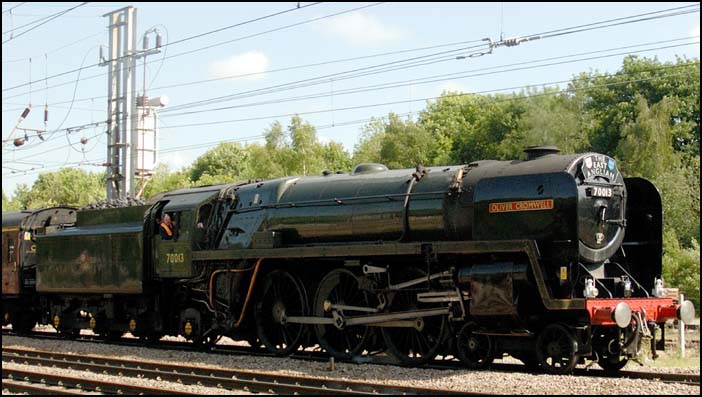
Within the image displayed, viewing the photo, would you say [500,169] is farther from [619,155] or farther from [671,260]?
[619,155]

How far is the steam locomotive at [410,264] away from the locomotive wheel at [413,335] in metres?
0.03

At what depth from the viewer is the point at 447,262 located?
44.6ft

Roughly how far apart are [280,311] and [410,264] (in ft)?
10.6

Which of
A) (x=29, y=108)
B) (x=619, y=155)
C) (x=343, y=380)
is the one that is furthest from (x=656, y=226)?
(x=619, y=155)

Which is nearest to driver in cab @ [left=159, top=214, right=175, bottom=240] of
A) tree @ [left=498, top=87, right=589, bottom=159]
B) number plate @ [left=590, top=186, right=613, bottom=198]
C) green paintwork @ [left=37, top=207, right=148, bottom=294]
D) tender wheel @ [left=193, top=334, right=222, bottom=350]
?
green paintwork @ [left=37, top=207, right=148, bottom=294]

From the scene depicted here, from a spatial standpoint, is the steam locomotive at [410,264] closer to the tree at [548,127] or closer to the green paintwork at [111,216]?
the green paintwork at [111,216]

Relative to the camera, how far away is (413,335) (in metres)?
14.5

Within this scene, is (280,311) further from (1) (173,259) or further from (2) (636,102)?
(2) (636,102)

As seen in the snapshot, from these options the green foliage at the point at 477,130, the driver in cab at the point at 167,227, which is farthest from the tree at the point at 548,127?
the driver in cab at the point at 167,227

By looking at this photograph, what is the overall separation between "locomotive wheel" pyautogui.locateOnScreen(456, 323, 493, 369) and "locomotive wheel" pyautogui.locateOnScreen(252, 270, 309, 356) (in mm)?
3537

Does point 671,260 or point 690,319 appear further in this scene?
point 671,260

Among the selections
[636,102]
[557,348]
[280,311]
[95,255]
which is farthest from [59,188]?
[557,348]

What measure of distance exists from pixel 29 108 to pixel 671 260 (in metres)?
25.5

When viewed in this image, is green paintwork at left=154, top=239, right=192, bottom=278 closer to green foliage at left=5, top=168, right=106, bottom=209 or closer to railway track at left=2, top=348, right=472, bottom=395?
railway track at left=2, top=348, right=472, bottom=395
